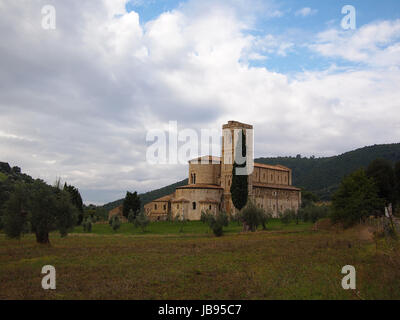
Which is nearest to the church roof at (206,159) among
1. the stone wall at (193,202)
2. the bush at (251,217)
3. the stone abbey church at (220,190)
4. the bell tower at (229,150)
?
the stone abbey church at (220,190)

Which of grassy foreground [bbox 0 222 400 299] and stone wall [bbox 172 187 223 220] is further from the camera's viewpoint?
stone wall [bbox 172 187 223 220]

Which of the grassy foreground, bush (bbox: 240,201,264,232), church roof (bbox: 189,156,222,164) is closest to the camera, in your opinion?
the grassy foreground

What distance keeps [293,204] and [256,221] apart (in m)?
38.8

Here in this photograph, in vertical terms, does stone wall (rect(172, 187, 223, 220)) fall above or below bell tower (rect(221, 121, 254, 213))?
below

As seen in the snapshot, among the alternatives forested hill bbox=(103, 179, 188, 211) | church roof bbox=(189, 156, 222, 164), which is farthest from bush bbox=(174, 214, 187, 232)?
forested hill bbox=(103, 179, 188, 211)

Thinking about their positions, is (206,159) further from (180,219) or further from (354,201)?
(354,201)

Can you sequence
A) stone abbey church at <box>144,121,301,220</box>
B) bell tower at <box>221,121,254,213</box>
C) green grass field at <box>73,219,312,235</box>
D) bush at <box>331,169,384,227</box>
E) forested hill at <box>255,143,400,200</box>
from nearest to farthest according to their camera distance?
bush at <box>331,169,384,227</box>
green grass field at <box>73,219,312,235</box>
stone abbey church at <box>144,121,301,220</box>
bell tower at <box>221,121,254,213</box>
forested hill at <box>255,143,400,200</box>

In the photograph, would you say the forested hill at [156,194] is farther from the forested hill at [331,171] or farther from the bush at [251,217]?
the bush at [251,217]

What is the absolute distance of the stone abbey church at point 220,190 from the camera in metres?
67.6

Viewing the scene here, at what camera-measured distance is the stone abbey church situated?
67625 millimetres

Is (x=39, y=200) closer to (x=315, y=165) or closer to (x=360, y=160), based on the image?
(x=360, y=160)

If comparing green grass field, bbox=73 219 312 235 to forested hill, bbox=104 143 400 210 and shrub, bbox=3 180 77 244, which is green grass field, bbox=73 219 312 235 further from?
forested hill, bbox=104 143 400 210

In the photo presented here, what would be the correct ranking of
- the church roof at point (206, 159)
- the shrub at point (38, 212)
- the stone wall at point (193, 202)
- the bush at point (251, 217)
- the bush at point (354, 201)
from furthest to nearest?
the church roof at point (206, 159), the stone wall at point (193, 202), the bush at point (251, 217), the bush at point (354, 201), the shrub at point (38, 212)

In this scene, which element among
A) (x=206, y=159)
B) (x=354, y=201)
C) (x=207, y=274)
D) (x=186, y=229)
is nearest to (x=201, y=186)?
(x=206, y=159)
